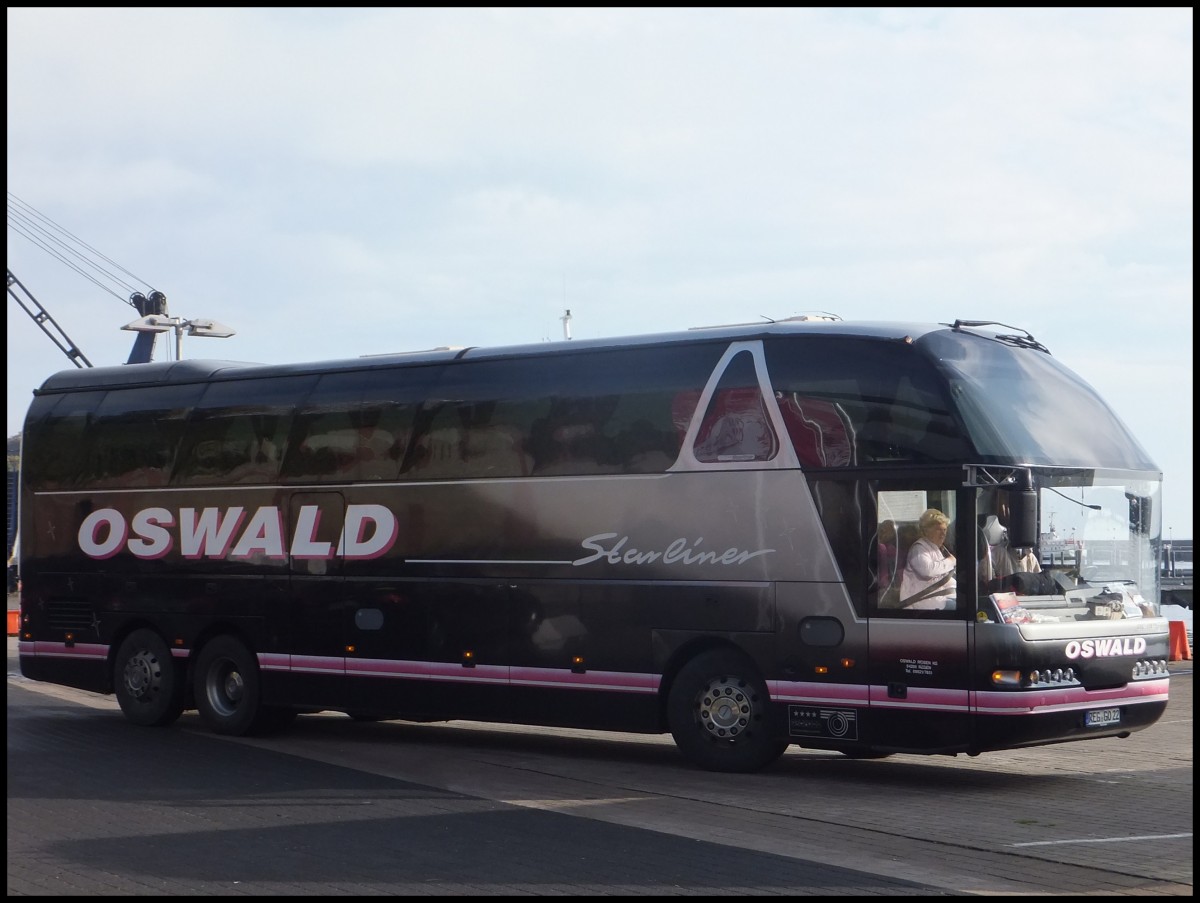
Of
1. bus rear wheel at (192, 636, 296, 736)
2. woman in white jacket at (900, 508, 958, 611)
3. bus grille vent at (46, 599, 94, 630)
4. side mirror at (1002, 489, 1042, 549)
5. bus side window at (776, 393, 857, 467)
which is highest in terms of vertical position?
bus side window at (776, 393, 857, 467)

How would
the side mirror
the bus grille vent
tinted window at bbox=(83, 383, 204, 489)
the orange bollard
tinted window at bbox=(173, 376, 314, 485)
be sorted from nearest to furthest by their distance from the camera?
the side mirror → tinted window at bbox=(173, 376, 314, 485) → tinted window at bbox=(83, 383, 204, 489) → the bus grille vent → the orange bollard

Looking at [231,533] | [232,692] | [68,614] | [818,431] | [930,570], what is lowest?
[232,692]

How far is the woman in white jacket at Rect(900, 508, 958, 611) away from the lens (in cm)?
1202

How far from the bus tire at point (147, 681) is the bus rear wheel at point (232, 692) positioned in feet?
0.96

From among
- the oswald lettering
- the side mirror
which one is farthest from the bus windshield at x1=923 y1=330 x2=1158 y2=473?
the oswald lettering

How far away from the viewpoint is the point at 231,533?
1633cm

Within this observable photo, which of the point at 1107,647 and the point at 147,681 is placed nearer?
the point at 1107,647

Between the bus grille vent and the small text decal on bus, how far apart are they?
2.05ft

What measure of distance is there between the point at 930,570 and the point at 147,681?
9.01 meters

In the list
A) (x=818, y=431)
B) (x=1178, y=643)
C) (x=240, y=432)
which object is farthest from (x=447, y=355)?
(x=1178, y=643)

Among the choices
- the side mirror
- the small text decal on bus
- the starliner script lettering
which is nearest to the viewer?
the side mirror

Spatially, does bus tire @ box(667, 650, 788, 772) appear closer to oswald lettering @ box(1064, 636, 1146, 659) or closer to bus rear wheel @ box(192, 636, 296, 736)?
oswald lettering @ box(1064, 636, 1146, 659)

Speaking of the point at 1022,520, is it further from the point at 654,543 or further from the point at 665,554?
the point at 654,543

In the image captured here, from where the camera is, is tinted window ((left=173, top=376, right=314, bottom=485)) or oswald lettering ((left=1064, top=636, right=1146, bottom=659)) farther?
tinted window ((left=173, top=376, right=314, bottom=485))
